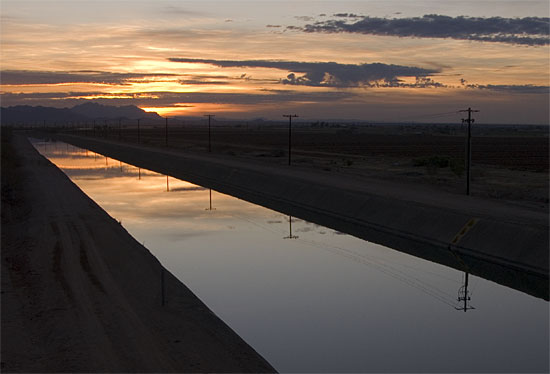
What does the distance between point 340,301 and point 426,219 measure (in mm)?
Answer: 10449

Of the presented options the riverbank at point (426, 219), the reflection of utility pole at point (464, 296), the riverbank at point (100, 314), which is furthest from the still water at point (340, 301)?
the riverbank at point (426, 219)

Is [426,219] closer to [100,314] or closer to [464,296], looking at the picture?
[464,296]

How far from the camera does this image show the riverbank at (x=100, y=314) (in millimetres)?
10562

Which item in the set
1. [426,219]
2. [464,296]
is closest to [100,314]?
[464,296]

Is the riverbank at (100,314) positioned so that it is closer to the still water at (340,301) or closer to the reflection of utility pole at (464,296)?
the still water at (340,301)

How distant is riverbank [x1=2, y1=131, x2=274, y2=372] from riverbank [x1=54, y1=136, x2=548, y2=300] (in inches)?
361

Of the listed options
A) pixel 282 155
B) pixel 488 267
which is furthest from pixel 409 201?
pixel 282 155

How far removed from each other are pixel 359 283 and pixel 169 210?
16.1m

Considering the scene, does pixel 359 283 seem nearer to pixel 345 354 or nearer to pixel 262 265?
pixel 262 265

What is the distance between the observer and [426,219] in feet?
81.3

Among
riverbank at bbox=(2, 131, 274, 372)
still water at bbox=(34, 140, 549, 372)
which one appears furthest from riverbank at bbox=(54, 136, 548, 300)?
riverbank at bbox=(2, 131, 274, 372)

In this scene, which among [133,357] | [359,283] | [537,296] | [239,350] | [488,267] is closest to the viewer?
[133,357]

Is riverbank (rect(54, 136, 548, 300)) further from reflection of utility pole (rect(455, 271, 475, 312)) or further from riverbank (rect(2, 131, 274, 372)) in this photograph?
riverbank (rect(2, 131, 274, 372))

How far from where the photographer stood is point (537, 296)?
53.2 ft
